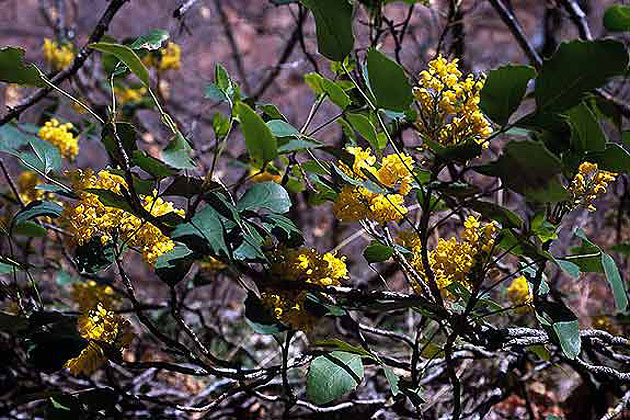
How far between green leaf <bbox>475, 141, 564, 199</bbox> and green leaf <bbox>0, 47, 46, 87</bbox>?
38cm

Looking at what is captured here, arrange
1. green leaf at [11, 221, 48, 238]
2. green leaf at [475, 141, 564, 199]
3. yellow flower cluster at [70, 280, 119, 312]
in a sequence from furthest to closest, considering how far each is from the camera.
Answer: yellow flower cluster at [70, 280, 119, 312] → green leaf at [11, 221, 48, 238] → green leaf at [475, 141, 564, 199]

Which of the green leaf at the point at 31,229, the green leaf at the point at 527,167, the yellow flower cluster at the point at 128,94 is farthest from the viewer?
the yellow flower cluster at the point at 128,94

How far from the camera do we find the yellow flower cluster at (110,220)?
2.08 feet

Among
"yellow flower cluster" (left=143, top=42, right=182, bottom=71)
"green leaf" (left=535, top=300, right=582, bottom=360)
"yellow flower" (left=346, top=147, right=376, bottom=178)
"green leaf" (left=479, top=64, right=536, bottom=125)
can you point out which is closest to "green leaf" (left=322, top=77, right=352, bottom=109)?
"yellow flower" (left=346, top=147, right=376, bottom=178)

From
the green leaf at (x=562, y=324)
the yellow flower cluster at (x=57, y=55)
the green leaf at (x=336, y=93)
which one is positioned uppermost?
the yellow flower cluster at (x=57, y=55)

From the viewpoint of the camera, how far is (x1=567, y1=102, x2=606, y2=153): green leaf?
22.6 inches

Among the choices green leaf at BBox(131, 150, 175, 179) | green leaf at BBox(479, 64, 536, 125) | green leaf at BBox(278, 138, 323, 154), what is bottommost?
green leaf at BBox(479, 64, 536, 125)

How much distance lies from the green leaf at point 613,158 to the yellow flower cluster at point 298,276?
0.24 metres

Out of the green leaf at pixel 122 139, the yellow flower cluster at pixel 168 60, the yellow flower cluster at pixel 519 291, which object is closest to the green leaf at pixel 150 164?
the green leaf at pixel 122 139

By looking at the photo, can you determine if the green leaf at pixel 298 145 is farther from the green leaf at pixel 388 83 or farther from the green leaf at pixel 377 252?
the green leaf at pixel 377 252

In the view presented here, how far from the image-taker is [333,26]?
549 mm

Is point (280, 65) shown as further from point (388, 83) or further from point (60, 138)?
point (388, 83)

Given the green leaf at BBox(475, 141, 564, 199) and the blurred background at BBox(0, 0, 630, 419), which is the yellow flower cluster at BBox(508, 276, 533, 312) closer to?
the blurred background at BBox(0, 0, 630, 419)

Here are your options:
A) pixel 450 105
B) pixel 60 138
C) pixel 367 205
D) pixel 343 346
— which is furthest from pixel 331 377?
pixel 60 138
